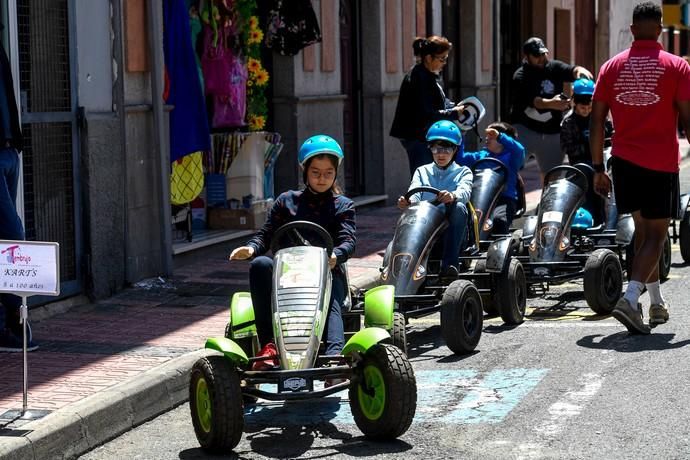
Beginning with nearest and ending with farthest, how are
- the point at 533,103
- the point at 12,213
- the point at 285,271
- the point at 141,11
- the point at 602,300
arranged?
the point at 285,271 < the point at 12,213 < the point at 602,300 < the point at 141,11 < the point at 533,103

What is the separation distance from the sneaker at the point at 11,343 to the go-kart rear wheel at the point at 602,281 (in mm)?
3494

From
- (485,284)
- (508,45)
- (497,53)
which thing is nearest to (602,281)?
(485,284)

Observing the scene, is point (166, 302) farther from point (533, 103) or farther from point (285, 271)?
point (533, 103)

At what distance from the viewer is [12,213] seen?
8.53 metres

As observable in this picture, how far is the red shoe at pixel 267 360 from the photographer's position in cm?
668

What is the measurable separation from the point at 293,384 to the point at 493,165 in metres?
4.89

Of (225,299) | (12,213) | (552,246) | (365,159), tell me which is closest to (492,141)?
(552,246)

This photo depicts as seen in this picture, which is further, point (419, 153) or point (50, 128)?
point (419, 153)

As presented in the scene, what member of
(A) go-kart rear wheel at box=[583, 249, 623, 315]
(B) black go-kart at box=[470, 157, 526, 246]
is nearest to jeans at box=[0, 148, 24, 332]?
(B) black go-kart at box=[470, 157, 526, 246]

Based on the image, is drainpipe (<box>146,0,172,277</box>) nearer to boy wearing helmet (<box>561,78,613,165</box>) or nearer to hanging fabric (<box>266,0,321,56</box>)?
hanging fabric (<box>266,0,321,56</box>)

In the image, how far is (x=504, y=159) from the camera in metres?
11.6

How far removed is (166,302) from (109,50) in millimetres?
1885

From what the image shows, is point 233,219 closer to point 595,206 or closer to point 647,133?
point 595,206

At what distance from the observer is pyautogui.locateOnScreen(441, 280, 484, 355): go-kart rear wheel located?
8.36 meters
